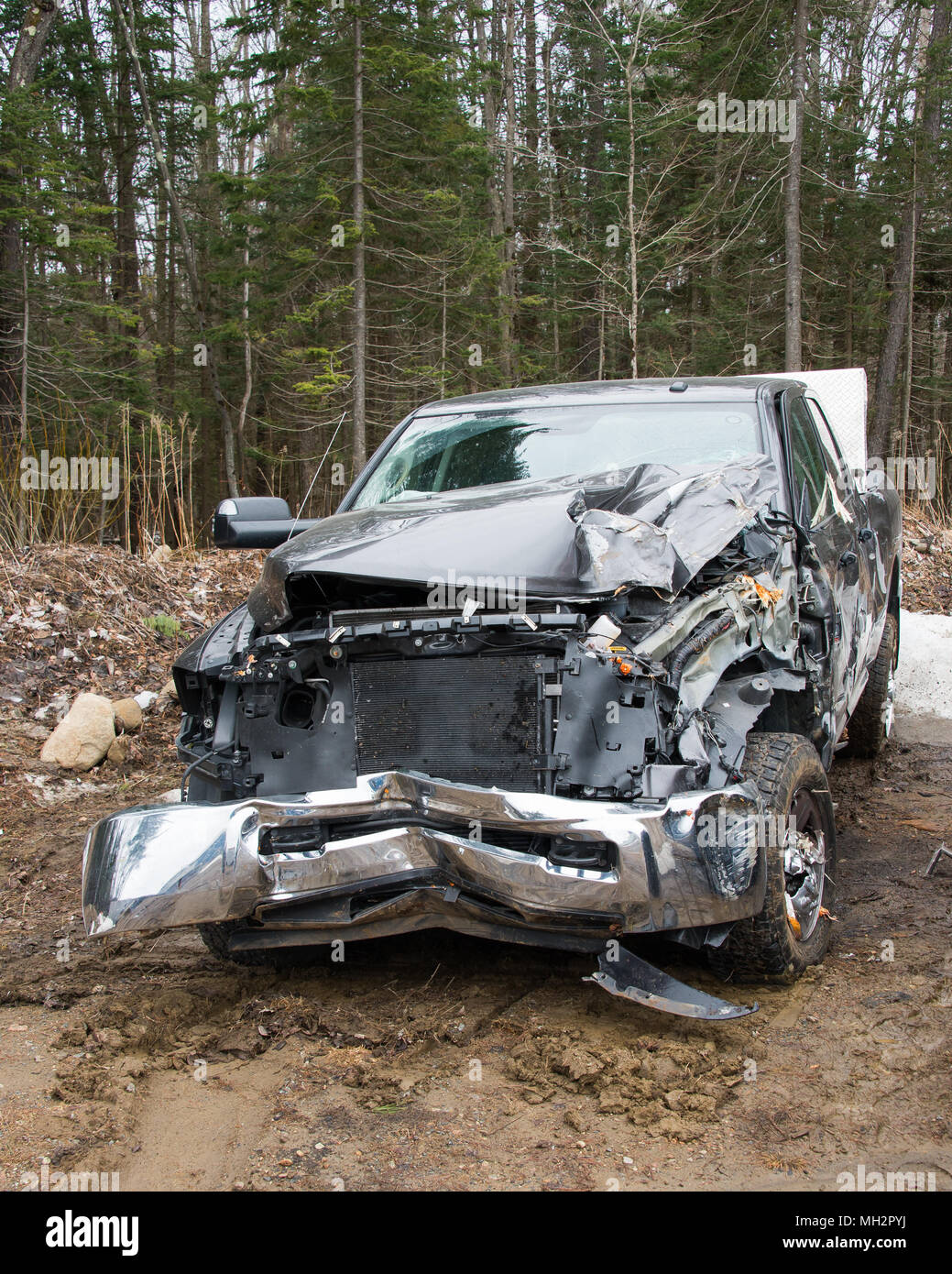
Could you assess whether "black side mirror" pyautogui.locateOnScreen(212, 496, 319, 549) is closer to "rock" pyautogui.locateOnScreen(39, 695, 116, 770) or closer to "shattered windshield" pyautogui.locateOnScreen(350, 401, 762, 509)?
"shattered windshield" pyautogui.locateOnScreen(350, 401, 762, 509)

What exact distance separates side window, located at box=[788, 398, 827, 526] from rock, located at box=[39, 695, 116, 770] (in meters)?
4.62

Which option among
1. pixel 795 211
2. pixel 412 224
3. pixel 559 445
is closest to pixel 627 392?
pixel 559 445

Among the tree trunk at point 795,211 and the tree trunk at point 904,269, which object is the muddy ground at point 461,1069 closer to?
the tree trunk at point 795,211

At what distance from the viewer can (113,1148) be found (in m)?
2.74

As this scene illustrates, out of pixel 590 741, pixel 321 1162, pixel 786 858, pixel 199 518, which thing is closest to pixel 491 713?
pixel 590 741

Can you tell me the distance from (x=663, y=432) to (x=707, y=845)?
7.41 feet

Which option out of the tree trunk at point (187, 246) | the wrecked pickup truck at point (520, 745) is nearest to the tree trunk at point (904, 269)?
the tree trunk at point (187, 246)

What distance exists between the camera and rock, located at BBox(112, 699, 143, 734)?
7.06 metres

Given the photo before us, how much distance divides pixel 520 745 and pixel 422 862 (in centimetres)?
47

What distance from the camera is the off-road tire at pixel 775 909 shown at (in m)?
3.26

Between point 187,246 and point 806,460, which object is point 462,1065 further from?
point 187,246

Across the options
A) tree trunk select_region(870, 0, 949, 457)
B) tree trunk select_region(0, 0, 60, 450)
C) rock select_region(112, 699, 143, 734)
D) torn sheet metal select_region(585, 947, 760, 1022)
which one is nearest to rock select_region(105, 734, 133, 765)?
rock select_region(112, 699, 143, 734)
